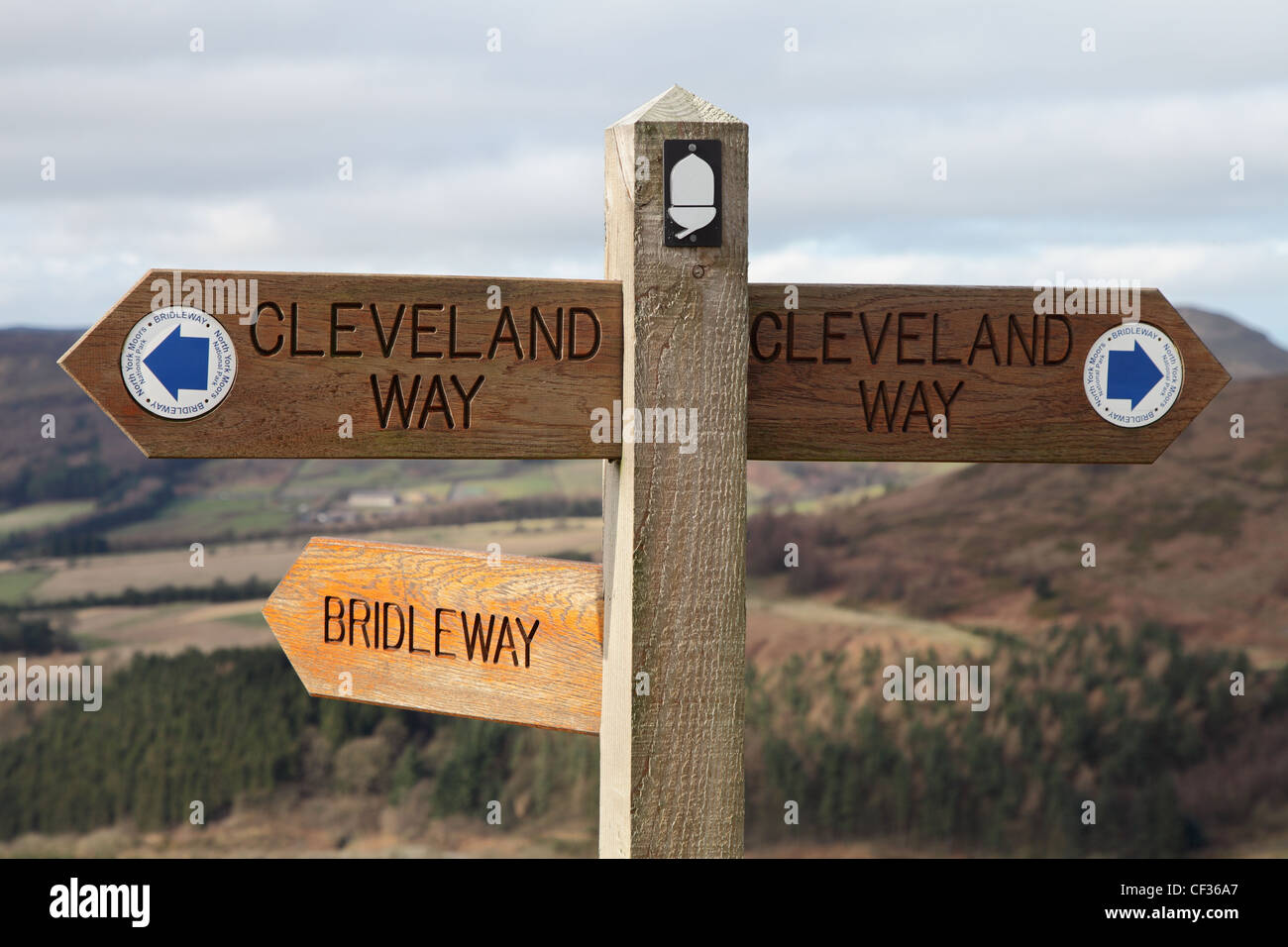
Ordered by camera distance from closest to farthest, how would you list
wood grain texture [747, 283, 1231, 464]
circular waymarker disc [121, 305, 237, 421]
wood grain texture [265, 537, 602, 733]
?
circular waymarker disc [121, 305, 237, 421] < wood grain texture [747, 283, 1231, 464] < wood grain texture [265, 537, 602, 733]

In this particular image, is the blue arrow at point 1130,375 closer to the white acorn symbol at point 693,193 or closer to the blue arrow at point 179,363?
the white acorn symbol at point 693,193

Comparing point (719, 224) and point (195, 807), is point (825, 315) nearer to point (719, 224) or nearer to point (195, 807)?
point (719, 224)

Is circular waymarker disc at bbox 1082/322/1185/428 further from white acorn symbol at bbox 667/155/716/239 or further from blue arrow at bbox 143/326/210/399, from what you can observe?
blue arrow at bbox 143/326/210/399

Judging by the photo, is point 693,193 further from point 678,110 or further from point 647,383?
point 647,383

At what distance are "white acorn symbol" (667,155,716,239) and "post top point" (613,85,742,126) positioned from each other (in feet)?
0.25

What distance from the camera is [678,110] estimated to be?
2004mm

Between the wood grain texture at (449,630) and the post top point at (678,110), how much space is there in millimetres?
830

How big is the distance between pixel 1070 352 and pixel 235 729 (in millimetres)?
15357

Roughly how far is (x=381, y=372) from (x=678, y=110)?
0.65 metres

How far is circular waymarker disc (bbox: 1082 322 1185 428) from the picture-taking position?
2244mm

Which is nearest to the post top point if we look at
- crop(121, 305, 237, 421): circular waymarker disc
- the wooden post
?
the wooden post

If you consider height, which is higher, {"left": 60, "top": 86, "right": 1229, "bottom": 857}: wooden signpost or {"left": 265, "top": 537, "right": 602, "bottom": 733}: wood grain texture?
{"left": 60, "top": 86, "right": 1229, "bottom": 857}: wooden signpost

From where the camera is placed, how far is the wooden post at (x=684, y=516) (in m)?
1.95

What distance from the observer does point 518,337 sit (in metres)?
2.03
